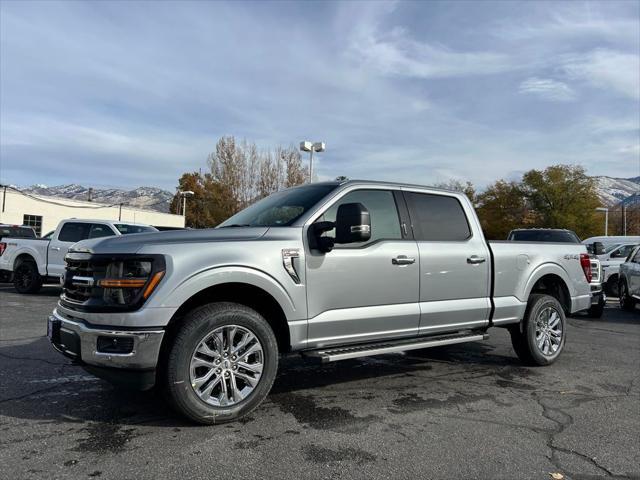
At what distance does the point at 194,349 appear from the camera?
391 centimetres

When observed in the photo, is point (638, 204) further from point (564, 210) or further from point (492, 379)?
point (492, 379)

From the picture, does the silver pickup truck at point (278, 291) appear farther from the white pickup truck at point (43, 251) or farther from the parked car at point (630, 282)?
the white pickup truck at point (43, 251)

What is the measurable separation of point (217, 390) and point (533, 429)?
2.43 m

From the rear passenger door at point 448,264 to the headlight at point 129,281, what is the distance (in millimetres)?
2526

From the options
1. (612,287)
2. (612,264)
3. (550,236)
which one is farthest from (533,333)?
(612,287)

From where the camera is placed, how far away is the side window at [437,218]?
5363mm

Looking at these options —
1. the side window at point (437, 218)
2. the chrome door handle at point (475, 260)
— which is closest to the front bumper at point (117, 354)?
the side window at point (437, 218)

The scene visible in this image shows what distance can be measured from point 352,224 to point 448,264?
4.79ft

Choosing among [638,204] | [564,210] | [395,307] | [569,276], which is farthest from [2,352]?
[638,204]

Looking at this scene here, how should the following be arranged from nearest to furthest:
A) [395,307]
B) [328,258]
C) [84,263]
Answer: [84,263] < [328,258] < [395,307]

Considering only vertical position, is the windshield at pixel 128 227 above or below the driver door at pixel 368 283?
above

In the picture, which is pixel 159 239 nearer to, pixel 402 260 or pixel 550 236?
pixel 402 260

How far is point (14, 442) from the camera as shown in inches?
142

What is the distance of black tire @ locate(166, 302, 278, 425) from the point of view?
3.82 metres
